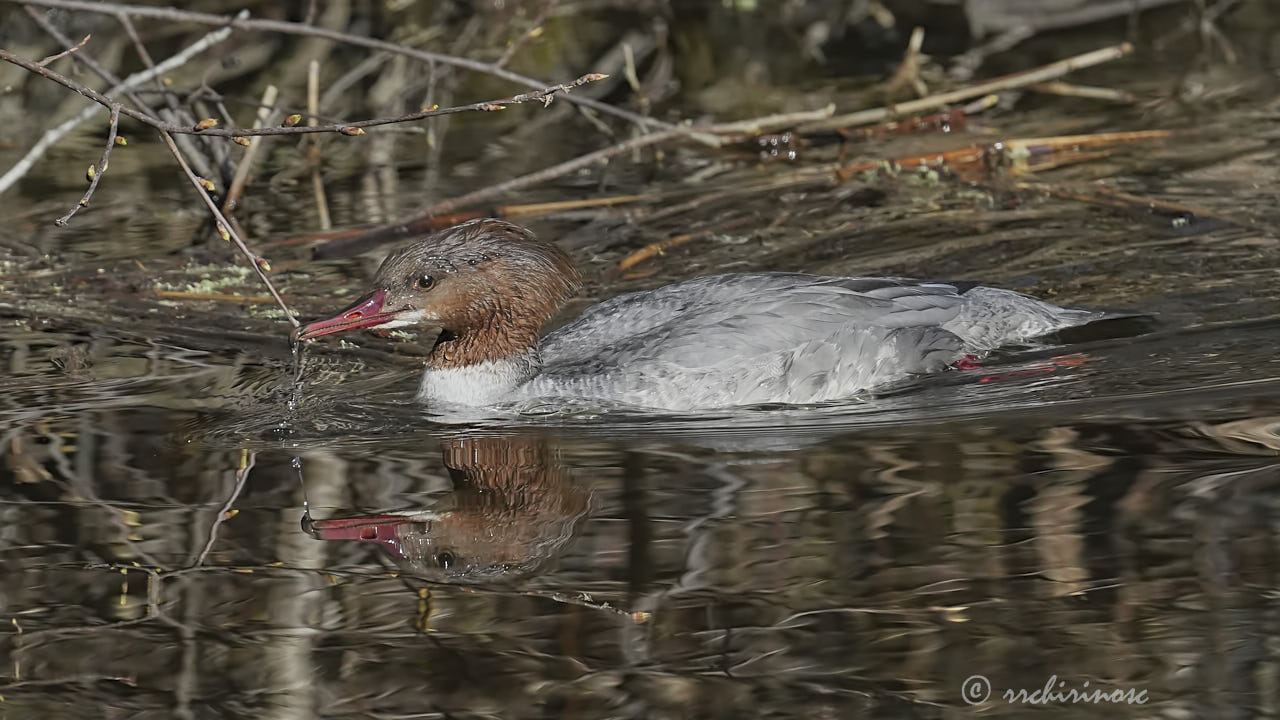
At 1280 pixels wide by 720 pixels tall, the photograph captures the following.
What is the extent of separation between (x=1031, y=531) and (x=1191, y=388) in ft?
5.60

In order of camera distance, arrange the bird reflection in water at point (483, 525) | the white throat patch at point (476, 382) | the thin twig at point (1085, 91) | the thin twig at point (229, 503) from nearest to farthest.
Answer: the bird reflection in water at point (483, 525) < the thin twig at point (229, 503) < the white throat patch at point (476, 382) < the thin twig at point (1085, 91)

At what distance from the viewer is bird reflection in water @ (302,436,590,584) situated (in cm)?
462

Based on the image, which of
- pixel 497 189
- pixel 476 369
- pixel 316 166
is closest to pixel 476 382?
pixel 476 369

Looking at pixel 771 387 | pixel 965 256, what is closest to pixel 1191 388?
pixel 771 387

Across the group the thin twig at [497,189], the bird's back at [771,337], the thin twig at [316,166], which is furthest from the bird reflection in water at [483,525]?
the thin twig at [316,166]

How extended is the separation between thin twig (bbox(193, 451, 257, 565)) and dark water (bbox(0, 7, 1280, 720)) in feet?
0.06

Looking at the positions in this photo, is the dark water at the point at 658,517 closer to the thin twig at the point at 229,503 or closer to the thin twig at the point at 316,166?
the thin twig at the point at 229,503

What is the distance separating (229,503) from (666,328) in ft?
6.55

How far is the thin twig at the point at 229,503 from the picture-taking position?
15.6 feet

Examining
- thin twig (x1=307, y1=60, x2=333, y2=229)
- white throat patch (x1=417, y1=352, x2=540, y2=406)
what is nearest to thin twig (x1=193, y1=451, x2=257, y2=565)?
white throat patch (x1=417, y1=352, x2=540, y2=406)

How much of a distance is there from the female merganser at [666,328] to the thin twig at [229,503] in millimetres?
594

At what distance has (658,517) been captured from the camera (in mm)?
4840

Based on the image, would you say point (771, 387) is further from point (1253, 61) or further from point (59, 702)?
point (1253, 61)

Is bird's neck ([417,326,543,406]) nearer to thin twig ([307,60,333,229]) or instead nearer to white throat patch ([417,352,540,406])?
white throat patch ([417,352,540,406])
